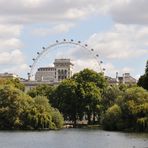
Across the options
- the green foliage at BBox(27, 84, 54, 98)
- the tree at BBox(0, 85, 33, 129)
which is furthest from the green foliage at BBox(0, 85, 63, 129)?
the green foliage at BBox(27, 84, 54, 98)

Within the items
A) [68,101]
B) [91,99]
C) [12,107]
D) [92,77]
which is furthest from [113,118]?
[92,77]

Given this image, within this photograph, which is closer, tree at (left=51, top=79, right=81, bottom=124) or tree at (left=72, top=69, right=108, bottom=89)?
tree at (left=51, top=79, right=81, bottom=124)

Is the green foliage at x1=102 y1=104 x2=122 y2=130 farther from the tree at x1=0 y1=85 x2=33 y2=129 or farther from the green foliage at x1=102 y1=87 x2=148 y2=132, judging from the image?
the tree at x1=0 y1=85 x2=33 y2=129

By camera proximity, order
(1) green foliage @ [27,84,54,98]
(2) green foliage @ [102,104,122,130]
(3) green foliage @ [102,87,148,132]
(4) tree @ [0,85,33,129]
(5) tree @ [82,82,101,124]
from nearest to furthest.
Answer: (3) green foliage @ [102,87,148,132], (2) green foliage @ [102,104,122,130], (4) tree @ [0,85,33,129], (5) tree @ [82,82,101,124], (1) green foliage @ [27,84,54,98]

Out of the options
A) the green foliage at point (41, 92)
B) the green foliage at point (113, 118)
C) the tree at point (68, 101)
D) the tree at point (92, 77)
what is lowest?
the green foliage at point (113, 118)

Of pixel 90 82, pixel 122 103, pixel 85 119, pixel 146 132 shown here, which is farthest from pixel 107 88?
pixel 146 132

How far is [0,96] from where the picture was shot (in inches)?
4252

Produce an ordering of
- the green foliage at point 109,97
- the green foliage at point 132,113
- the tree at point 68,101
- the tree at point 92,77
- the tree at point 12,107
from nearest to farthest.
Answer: the green foliage at point 132,113 < the tree at point 12,107 < the tree at point 68,101 < the green foliage at point 109,97 < the tree at point 92,77

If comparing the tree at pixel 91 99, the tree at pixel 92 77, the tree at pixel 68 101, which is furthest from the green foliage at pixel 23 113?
the tree at pixel 92 77

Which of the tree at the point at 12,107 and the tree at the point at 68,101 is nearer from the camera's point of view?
the tree at the point at 12,107

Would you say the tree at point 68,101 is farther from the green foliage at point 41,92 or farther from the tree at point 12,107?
the tree at point 12,107

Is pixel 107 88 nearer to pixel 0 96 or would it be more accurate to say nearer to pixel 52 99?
pixel 52 99

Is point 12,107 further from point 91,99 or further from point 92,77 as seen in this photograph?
point 92,77

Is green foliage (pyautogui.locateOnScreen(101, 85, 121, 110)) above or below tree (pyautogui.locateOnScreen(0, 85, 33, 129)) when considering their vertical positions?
above
